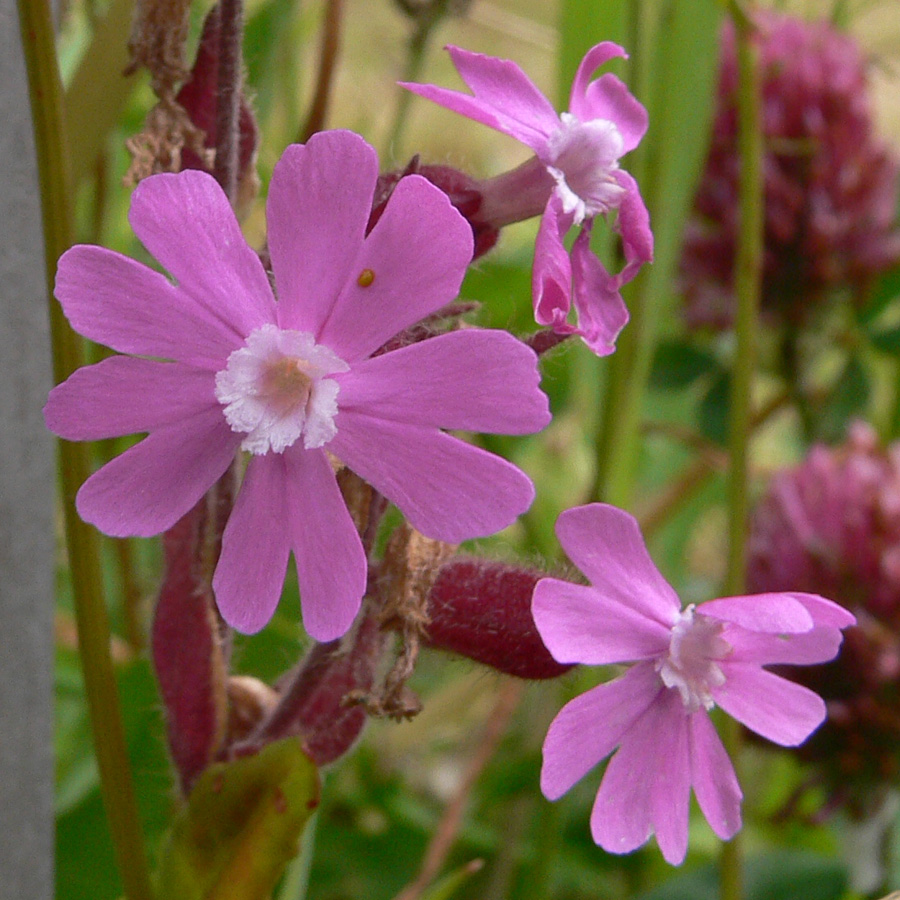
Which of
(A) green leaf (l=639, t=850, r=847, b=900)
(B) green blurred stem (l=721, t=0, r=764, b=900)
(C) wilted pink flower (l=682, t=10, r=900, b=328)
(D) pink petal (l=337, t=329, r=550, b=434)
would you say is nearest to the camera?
(D) pink petal (l=337, t=329, r=550, b=434)

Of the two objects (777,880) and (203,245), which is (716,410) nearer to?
(777,880)

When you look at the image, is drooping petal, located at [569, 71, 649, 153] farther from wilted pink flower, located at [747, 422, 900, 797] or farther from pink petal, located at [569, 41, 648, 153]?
wilted pink flower, located at [747, 422, 900, 797]

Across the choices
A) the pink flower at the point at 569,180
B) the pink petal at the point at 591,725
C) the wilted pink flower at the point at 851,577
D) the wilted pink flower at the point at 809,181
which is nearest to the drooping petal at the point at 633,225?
the pink flower at the point at 569,180

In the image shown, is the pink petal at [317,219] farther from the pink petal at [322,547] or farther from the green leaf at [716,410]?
the green leaf at [716,410]

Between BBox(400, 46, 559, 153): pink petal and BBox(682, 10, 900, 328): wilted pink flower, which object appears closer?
BBox(400, 46, 559, 153): pink petal

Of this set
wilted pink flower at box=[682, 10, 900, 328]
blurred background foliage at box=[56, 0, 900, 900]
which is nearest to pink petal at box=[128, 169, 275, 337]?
blurred background foliage at box=[56, 0, 900, 900]

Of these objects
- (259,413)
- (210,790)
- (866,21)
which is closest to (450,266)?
(259,413)

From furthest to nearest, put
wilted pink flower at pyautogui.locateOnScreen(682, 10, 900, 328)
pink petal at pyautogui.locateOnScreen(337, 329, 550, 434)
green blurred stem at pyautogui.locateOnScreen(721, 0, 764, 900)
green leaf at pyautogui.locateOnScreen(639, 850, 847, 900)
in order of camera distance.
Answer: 1. wilted pink flower at pyautogui.locateOnScreen(682, 10, 900, 328)
2. green leaf at pyautogui.locateOnScreen(639, 850, 847, 900)
3. green blurred stem at pyautogui.locateOnScreen(721, 0, 764, 900)
4. pink petal at pyautogui.locateOnScreen(337, 329, 550, 434)

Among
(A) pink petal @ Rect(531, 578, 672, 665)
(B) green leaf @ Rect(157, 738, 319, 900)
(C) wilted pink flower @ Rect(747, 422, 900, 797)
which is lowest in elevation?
(C) wilted pink flower @ Rect(747, 422, 900, 797)

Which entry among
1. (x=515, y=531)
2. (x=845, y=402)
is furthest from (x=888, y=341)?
(x=515, y=531)
